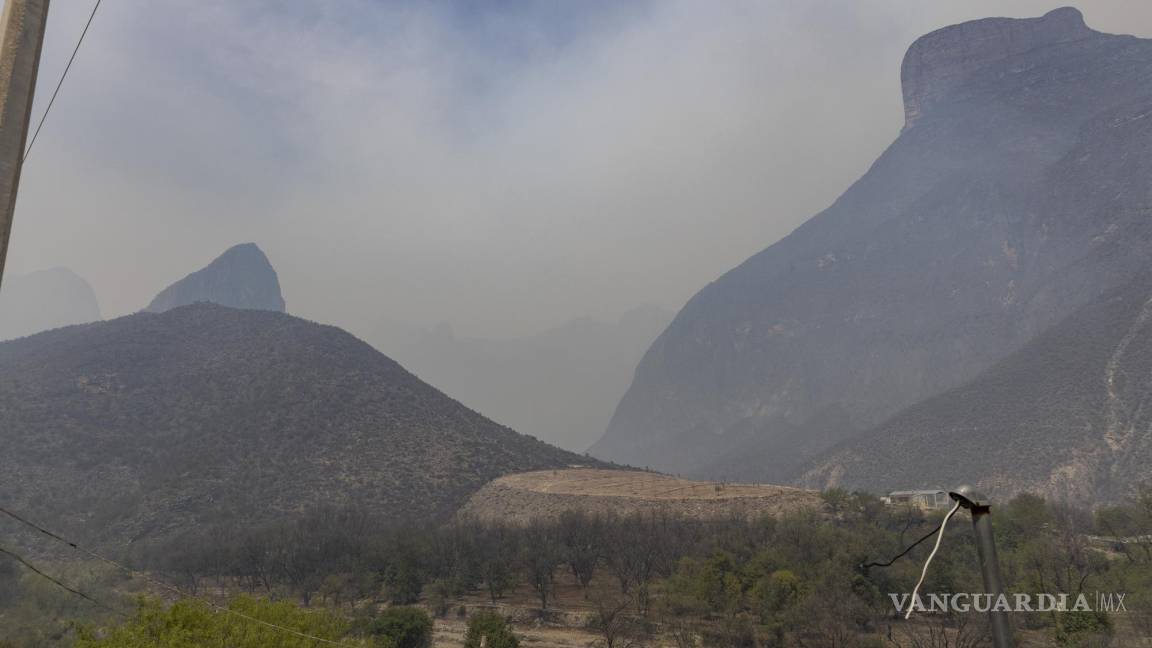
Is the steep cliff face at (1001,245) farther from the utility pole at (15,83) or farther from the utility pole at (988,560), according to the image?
the utility pole at (15,83)

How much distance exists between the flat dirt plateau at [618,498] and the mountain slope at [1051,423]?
32.1m

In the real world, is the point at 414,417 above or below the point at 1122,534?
above

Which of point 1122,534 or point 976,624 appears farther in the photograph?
point 1122,534

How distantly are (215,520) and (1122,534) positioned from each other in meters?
81.2

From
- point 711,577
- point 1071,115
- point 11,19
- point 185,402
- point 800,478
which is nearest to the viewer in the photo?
point 11,19

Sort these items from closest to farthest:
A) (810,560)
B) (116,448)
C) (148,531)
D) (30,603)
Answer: (30,603) < (810,560) < (148,531) < (116,448)

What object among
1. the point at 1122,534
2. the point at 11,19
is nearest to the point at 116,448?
the point at 11,19

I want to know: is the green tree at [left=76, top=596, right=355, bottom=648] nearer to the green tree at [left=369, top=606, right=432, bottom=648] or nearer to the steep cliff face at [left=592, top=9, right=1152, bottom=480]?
the green tree at [left=369, top=606, right=432, bottom=648]

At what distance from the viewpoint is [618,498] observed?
7081cm

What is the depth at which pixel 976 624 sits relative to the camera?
99.1ft

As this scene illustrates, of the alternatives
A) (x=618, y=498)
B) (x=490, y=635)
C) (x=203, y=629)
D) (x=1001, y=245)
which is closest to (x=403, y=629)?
(x=490, y=635)

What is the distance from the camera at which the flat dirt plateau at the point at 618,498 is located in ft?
214

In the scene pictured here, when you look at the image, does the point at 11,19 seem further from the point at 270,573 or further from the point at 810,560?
the point at 270,573

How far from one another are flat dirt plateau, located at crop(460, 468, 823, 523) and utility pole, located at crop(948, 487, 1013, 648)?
6040 centimetres
